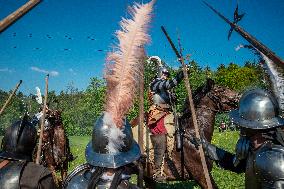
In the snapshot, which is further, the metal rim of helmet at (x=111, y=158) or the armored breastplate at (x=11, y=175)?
the armored breastplate at (x=11, y=175)

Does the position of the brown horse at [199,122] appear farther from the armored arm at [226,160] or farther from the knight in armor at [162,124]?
the armored arm at [226,160]

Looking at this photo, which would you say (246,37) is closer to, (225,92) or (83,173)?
(83,173)

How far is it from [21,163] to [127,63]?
1.81m

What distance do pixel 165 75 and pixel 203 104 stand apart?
128 centimetres

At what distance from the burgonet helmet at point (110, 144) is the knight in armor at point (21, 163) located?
914mm

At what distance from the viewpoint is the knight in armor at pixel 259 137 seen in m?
3.15

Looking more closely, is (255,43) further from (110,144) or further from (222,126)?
(222,126)

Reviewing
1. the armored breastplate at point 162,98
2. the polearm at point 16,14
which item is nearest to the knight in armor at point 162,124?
the armored breastplate at point 162,98

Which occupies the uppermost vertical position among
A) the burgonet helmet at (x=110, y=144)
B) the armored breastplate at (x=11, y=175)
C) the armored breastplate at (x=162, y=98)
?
the armored breastplate at (x=162, y=98)

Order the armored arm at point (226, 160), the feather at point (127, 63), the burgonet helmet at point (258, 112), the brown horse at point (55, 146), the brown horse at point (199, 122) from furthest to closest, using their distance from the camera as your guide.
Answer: the brown horse at point (55, 146) < the brown horse at point (199, 122) < the armored arm at point (226, 160) < the burgonet helmet at point (258, 112) < the feather at point (127, 63)

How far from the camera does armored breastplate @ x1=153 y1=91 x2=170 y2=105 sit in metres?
8.45

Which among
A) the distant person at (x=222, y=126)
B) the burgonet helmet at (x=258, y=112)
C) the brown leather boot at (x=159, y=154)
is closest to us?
the burgonet helmet at (x=258, y=112)

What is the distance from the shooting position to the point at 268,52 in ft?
8.30

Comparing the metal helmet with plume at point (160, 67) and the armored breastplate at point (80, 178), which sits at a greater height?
the metal helmet with plume at point (160, 67)
